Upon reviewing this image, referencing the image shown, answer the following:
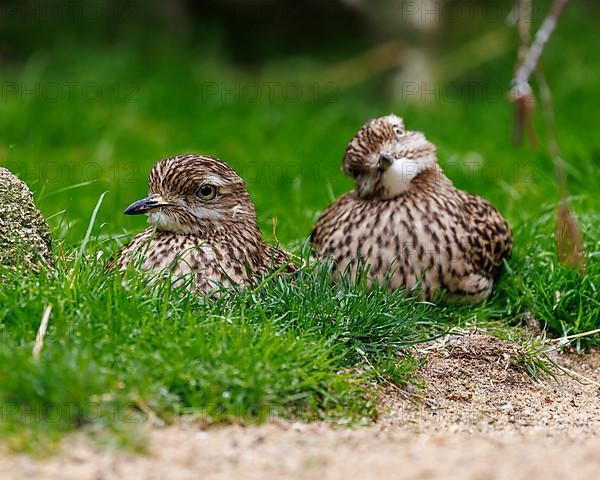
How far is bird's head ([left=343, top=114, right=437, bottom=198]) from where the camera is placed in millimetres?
6117

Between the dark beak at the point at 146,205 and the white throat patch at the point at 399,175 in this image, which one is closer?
the dark beak at the point at 146,205

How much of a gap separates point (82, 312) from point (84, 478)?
3.84 ft

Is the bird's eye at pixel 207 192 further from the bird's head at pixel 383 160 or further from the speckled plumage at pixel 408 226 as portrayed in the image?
the bird's head at pixel 383 160

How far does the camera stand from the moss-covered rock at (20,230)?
16.6 feet

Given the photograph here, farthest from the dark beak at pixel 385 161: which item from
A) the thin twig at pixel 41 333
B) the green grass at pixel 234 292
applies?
the thin twig at pixel 41 333

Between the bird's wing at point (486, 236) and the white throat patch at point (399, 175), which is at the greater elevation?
the white throat patch at point (399, 175)

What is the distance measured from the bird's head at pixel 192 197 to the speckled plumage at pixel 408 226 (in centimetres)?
75

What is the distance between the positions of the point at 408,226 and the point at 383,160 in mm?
398

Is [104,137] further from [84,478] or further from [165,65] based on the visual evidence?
[84,478]

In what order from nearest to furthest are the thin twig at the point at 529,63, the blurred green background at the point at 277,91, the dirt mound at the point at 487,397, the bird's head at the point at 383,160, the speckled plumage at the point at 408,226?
1. the thin twig at the point at 529,63
2. the dirt mound at the point at 487,397
3. the speckled plumage at the point at 408,226
4. the bird's head at the point at 383,160
5. the blurred green background at the point at 277,91

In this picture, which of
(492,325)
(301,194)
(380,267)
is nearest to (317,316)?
(380,267)

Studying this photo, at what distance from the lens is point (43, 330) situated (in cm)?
438

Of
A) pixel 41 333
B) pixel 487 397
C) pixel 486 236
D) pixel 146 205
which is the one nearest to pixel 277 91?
pixel 486 236

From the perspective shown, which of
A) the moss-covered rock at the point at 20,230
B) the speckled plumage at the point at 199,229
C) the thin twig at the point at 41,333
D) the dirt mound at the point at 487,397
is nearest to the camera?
the thin twig at the point at 41,333
